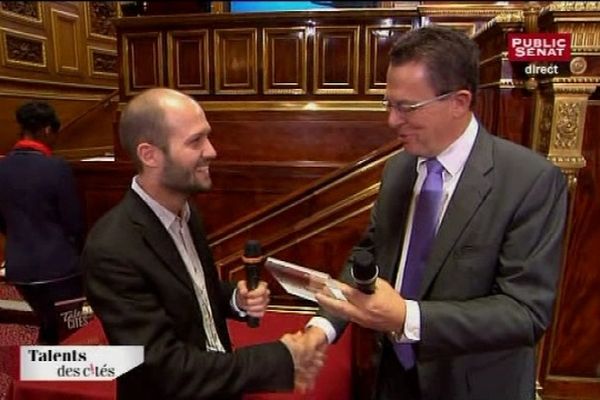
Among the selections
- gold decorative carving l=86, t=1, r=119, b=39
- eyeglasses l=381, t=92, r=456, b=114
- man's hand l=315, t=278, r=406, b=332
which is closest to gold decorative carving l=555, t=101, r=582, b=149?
eyeglasses l=381, t=92, r=456, b=114

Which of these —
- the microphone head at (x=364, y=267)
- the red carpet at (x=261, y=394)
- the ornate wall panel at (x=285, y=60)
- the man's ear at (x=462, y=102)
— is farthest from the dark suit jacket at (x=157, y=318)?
the ornate wall panel at (x=285, y=60)

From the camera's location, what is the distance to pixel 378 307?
104cm

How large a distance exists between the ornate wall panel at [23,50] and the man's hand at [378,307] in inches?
197

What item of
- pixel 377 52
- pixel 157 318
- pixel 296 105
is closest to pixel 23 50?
pixel 296 105

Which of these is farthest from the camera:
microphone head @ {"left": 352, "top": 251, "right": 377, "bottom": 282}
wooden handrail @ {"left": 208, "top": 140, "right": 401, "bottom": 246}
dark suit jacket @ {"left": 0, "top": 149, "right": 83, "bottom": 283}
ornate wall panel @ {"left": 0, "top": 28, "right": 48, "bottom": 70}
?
ornate wall panel @ {"left": 0, "top": 28, "right": 48, "bottom": 70}

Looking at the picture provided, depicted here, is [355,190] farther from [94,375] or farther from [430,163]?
[94,375]

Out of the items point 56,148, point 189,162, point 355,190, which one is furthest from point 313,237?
point 56,148

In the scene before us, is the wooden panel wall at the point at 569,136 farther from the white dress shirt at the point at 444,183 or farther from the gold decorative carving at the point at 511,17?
the white dress shirt at the point at 444,183

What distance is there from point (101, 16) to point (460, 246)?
653 centimetres

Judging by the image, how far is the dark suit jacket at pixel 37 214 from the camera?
2.49 metres

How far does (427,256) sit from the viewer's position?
120cm

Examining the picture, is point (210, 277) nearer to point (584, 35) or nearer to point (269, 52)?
point (584, 35)

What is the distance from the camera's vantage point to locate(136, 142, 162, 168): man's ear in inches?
50.2

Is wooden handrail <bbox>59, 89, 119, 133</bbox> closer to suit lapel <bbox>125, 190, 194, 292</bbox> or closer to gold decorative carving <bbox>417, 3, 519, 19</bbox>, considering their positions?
gold decorative carving <bbox>417, 3, 519, 19</bbox>
